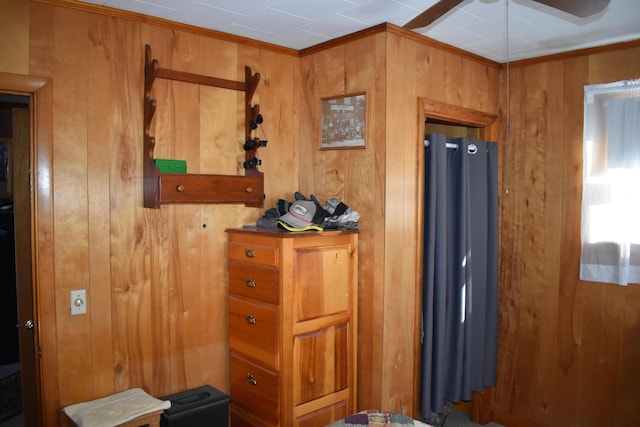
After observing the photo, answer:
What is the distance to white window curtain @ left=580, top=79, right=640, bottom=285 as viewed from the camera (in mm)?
2898

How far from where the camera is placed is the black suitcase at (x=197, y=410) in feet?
7.79

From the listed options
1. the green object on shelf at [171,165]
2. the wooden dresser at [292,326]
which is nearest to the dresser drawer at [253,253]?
the wooden dresser at [292,326]

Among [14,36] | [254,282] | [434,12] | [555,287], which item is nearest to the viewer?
[434,12]

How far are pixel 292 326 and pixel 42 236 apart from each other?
4.04 feet

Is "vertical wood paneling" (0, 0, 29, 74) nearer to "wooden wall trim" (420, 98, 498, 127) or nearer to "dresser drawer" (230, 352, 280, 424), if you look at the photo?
"dresser drawer" (230, 352, 280, 424)

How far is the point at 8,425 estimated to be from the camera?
125 inches

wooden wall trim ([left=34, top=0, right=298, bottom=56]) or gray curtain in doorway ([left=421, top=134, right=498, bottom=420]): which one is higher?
wooden wall trim ([left=34, top=0, right=298, bottom=56])

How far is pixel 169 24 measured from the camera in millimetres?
2572

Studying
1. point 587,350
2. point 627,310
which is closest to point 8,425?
point 587,350

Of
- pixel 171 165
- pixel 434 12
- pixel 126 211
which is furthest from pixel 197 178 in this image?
pixel 434 12

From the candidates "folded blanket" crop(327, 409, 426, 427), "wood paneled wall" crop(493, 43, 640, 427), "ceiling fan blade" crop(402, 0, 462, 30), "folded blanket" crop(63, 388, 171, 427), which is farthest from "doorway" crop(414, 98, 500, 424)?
"folded blanket" crop(63, 388, 171, 427)

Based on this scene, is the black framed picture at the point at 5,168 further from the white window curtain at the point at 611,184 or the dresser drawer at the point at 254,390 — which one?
the white window curtain at the point at 611,184

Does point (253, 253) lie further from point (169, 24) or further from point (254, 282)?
point (169, 24)

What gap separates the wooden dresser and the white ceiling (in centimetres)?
109
